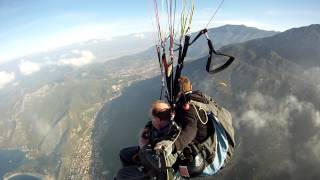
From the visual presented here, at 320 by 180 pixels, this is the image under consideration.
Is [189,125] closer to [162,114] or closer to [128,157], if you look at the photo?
[162,114]

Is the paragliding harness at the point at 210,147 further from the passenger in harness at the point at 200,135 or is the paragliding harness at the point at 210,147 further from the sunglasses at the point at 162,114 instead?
the sunglasses at the point at 162,114

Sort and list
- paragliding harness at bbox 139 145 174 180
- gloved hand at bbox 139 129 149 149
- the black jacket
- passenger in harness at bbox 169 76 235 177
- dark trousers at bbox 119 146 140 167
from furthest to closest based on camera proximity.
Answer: dark trousers at bbox 119 146 140 167 → gloved hand at bbox 139 129 149 149 → passenger in harness at bbox 169 76 235 177 → the black jacket → paragliding harness at bbox 139 145 174 180

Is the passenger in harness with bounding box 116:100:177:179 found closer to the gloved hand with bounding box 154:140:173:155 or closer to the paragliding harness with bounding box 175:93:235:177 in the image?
the gloved hand with bounding box 154:140:173:155

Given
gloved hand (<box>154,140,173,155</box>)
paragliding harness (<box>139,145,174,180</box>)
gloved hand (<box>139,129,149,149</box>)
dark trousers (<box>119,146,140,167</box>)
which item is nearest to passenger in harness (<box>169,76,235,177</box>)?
gloved hand (<box>154,140,173,155</box>)

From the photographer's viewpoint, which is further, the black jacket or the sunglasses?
the sunglasses

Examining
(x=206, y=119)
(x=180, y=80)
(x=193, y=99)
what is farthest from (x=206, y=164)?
(x=180, y=80)

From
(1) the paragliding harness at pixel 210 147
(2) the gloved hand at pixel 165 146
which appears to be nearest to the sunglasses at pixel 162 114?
(1) the paragliding harness at pixel 210 147
